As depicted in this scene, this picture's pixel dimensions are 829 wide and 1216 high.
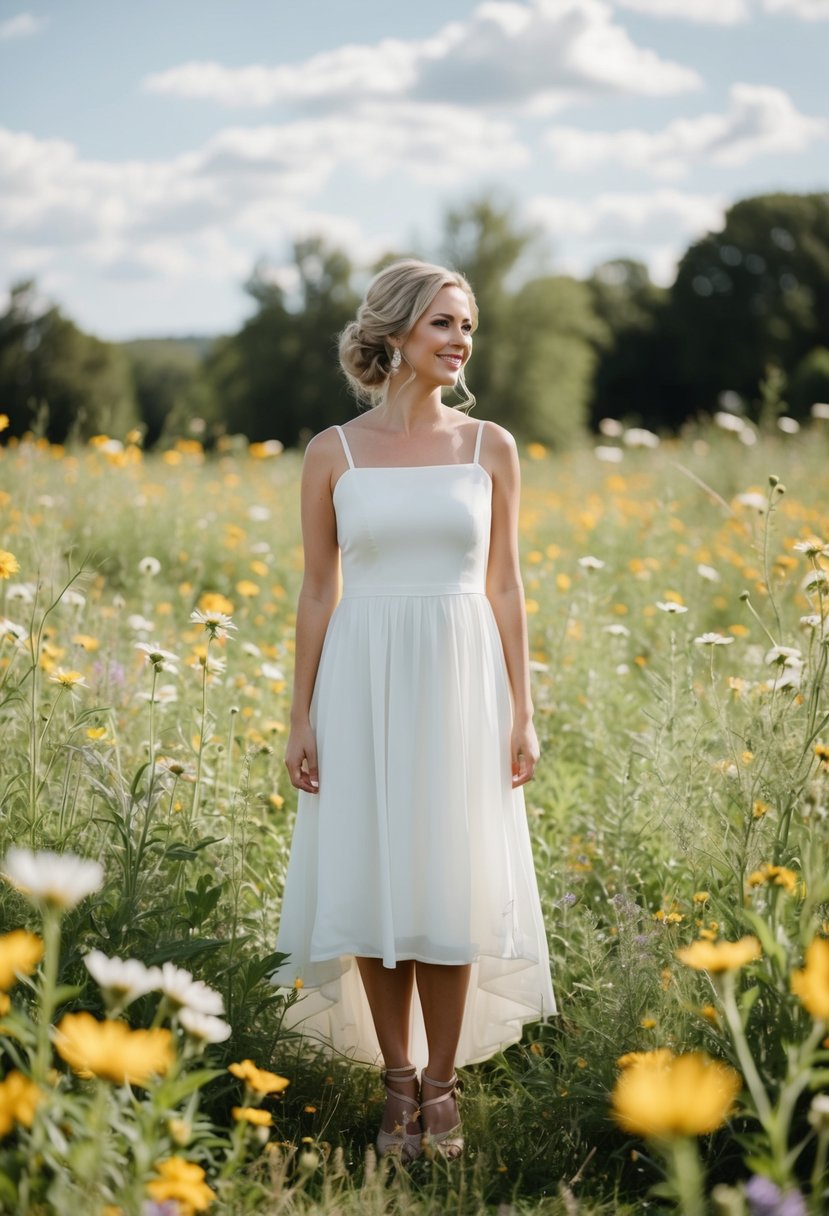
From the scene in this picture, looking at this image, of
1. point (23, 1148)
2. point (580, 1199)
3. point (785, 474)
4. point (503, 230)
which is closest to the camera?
point (23, 1148)

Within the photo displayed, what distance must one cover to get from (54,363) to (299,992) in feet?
122

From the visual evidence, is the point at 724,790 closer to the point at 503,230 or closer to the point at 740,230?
the point at 503,230

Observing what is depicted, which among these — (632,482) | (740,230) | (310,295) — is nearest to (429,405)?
(632,482)

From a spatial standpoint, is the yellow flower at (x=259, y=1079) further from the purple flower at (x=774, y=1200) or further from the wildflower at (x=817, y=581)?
the wildflower at (x=817, y=581)

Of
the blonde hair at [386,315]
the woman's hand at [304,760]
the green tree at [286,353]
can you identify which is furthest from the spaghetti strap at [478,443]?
the green tree at [286,353]

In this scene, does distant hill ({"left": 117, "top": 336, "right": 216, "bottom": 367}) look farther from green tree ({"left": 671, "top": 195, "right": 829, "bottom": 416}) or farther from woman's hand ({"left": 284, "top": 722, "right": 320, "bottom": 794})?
woman's hand ({"left": 284, "top": 722, "right": 320, "bottom": 794})

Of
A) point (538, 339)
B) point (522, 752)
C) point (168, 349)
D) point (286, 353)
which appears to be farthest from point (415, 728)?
point (168, 349)

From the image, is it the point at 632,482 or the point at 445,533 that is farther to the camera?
the point at 632,482

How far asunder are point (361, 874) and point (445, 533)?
0.78 meters

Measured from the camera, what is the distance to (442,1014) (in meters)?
2.48

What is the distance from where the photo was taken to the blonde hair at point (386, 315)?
2574mm

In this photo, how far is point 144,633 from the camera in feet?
13.6

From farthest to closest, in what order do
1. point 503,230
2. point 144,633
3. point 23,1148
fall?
point 503,230, point 144,633, point 23,1148

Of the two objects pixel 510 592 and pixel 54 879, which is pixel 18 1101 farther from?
pixel 510 592
